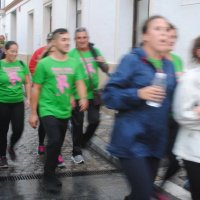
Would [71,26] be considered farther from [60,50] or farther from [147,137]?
[147,137]

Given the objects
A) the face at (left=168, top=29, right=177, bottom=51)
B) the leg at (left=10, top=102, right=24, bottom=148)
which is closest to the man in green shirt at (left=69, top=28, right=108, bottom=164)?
the leg at (left=10, top=102, right=24, bottom=148)

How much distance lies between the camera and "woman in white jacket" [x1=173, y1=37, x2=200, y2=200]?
299 centimetres

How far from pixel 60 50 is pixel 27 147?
2658 millimetres

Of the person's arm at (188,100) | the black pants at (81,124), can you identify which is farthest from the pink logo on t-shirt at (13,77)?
the person's arm at (188,100)

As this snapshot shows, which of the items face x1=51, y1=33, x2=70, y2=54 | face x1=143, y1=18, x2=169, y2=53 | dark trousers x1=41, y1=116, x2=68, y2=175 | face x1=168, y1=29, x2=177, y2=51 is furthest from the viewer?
face x1=51, y1=33, x2=70, y2=54

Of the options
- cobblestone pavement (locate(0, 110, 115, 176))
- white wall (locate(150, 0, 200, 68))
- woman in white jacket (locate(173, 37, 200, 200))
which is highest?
white wall (locate(150, 0, 200, 68))

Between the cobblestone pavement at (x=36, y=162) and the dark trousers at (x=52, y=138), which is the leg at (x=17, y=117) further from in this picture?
the dark trousers at (x=52, y=138)

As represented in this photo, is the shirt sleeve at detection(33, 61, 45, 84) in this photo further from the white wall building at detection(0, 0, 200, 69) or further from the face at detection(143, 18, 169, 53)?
the face at detection(143, 18, 169, 53)

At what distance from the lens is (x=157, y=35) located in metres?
2.96

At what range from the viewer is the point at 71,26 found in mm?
14156

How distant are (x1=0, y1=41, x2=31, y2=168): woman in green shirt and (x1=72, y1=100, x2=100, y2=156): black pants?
2.28ft

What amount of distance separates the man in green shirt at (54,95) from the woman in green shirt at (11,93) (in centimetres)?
87

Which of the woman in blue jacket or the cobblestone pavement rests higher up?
the woman in blue jacket

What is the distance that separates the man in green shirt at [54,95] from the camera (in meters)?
4.69
